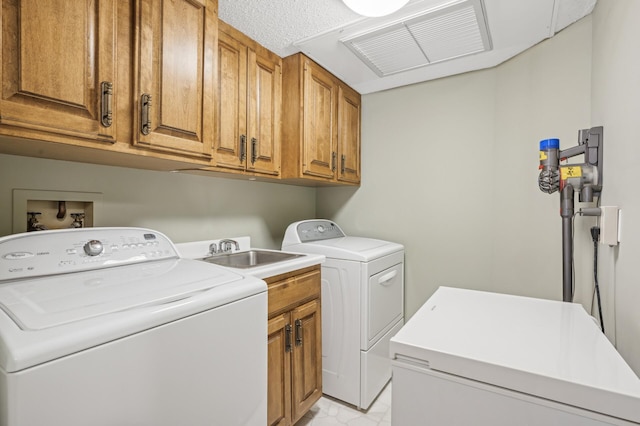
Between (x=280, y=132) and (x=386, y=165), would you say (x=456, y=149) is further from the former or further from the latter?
(x=280, y=132)

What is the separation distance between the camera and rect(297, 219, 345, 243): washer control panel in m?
2.34

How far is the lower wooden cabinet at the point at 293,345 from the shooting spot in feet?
5.01

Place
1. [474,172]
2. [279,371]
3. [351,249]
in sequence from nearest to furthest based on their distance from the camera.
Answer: [279,371]
[351,249]
[474,172]

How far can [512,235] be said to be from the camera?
2096mm

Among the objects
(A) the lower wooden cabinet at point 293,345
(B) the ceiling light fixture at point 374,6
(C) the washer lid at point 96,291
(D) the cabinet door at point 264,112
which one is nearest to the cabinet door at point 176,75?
(D) the cabinet door at point 264,112

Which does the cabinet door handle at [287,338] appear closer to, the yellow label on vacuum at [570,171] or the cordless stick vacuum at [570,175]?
the cordless stick vacuum at [570,175]

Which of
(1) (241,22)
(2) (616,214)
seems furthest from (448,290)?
(1) (241,22)

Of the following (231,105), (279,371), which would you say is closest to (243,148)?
(231,105)

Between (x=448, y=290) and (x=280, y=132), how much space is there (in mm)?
1424

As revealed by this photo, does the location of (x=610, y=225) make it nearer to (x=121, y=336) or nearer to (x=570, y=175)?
(x=570, y=175)

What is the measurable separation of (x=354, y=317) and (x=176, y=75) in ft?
5.46

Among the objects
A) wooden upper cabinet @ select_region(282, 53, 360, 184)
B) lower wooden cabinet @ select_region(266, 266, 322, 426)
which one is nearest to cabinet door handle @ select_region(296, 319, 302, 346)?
lower wooden cabinet @ select_region(266, 266, 322, 426)

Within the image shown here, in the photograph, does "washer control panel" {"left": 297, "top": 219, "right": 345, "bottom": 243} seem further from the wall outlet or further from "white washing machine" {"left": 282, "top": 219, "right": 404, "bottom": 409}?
the wall outlet

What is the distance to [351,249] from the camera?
2057 mm
